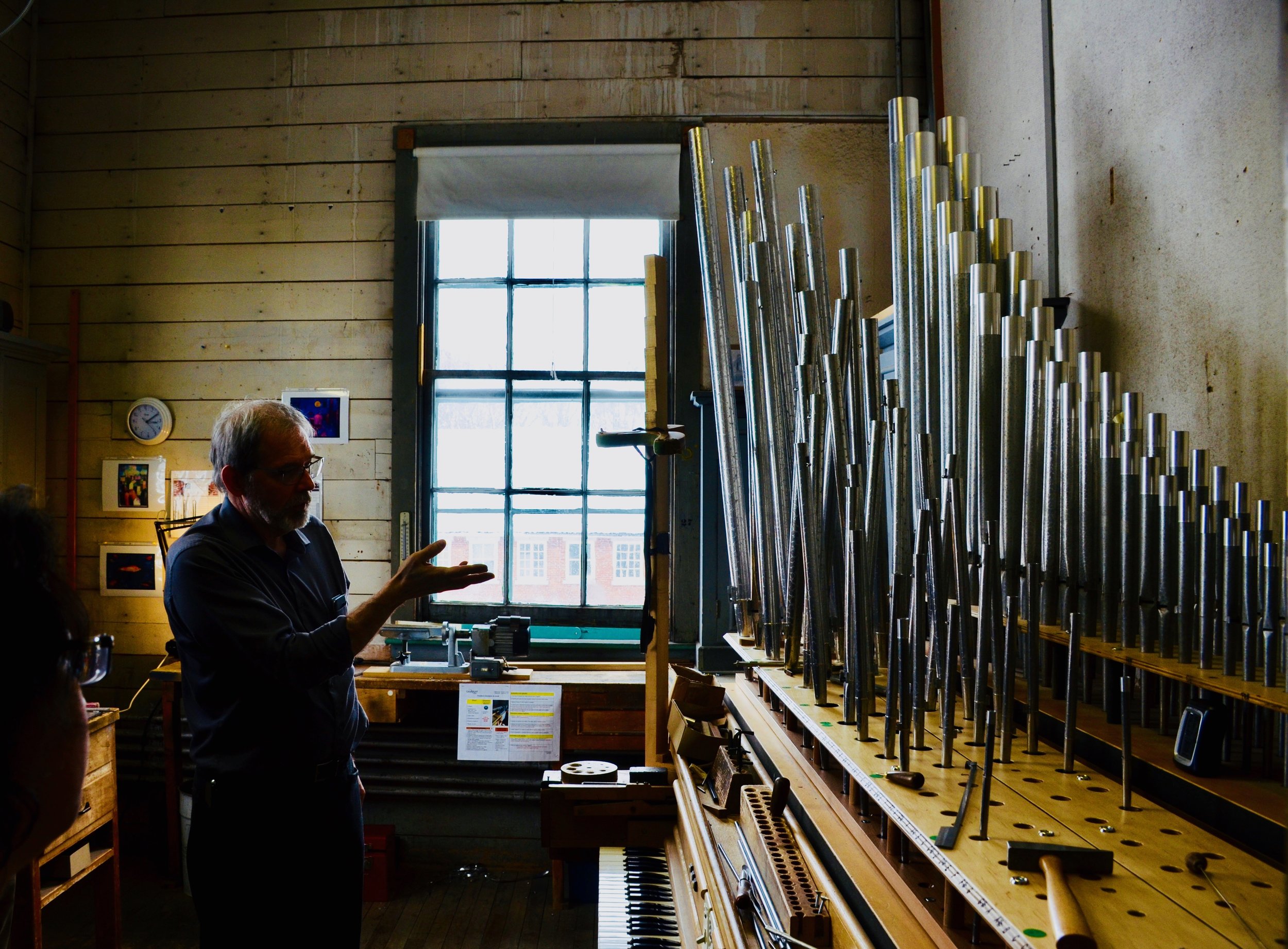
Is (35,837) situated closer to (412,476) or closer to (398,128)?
(412,476)

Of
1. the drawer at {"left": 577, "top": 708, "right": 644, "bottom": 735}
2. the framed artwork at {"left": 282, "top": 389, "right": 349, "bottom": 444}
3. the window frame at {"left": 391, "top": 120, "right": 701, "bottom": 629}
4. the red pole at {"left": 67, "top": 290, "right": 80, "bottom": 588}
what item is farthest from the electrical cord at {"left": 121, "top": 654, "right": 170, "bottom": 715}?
the drawer at {"left": 577, "top": 708, "right": 644, "bottom": 735}

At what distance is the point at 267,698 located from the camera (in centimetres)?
228

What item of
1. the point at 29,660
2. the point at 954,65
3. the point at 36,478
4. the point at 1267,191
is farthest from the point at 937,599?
the point at 36,478

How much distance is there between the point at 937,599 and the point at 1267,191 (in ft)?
3.90

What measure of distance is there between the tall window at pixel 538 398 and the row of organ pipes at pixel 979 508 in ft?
7.03

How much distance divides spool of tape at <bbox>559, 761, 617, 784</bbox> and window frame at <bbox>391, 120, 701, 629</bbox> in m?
1.62

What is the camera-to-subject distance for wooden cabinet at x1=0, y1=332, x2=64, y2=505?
4.38 metres

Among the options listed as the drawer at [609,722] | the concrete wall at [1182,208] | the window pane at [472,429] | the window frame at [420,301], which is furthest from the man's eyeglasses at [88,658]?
the window pane at [472,429]

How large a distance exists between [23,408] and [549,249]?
2927 millimetres

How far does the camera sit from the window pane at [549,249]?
15.7 ft

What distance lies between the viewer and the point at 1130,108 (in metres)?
2.45

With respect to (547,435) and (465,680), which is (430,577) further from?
(547,435)

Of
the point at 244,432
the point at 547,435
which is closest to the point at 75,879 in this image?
the point at 244,432

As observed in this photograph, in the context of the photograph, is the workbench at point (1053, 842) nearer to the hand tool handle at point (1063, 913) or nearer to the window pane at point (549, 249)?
the hand tool handle at point (1063, 913)
